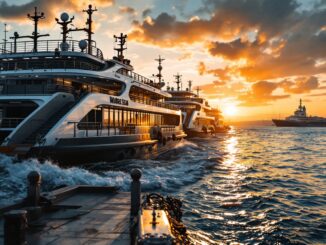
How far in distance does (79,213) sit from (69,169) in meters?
9.87

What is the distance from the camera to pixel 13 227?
5902mm

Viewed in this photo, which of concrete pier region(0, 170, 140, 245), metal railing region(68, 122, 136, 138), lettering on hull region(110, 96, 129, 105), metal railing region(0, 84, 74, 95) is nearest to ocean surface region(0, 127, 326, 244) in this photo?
metal railing region(68, 122, 136, 138)

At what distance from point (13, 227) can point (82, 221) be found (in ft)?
9.38

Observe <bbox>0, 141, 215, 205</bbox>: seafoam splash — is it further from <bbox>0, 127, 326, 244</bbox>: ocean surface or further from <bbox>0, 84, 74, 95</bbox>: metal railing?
<bbox>0, 84, 74, 95</bbox>: metal railing

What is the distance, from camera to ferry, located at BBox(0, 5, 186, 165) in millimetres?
18562

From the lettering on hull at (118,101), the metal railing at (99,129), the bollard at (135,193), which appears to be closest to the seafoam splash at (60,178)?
the metal railing at (99,129)

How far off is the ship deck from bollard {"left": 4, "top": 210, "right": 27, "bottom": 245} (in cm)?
115

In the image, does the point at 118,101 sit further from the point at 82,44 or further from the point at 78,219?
the point at 78,219

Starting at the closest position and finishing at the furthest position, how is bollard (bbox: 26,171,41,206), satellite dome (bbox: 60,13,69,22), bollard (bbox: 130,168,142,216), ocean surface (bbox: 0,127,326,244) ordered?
1. bollard (bbox: 130,168,142,216)
2. bollard (bbox: 26,171,41,206)
3. ocean surface (bbox: 0,127,326,244)
4. satellite dome (bbox: 60,13,69,22)

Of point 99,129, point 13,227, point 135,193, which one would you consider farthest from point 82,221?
point 99,129

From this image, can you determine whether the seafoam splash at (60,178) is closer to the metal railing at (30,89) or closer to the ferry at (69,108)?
the ferry at (69,108)

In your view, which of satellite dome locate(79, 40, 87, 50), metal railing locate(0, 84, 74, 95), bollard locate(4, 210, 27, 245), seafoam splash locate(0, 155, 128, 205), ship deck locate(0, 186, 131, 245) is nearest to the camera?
bollard locate(4, 210, 27, 245)

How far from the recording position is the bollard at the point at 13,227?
5.88 m

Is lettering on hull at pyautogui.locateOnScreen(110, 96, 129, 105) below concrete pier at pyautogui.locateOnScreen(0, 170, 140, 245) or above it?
above
